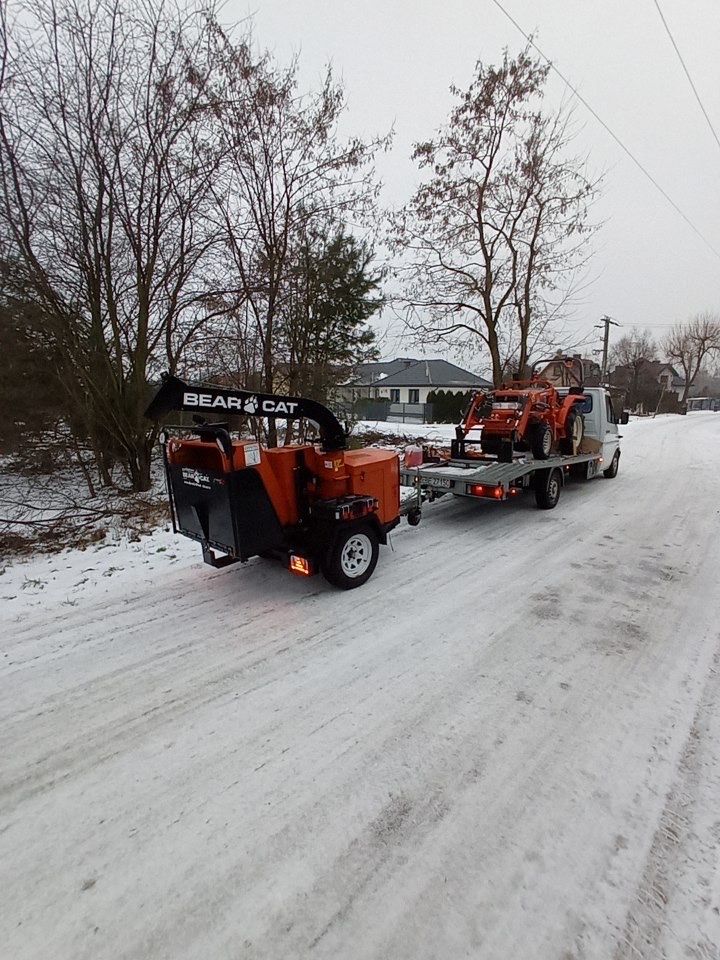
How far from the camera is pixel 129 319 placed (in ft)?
27.9

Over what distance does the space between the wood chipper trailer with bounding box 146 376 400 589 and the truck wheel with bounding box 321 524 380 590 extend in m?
0.01

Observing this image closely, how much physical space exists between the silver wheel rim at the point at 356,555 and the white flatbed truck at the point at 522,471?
72.6 inches

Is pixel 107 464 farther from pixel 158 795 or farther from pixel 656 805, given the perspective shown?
pixel 656 805

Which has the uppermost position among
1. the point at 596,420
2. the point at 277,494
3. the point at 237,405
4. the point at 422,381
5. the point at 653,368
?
the point at 653,368

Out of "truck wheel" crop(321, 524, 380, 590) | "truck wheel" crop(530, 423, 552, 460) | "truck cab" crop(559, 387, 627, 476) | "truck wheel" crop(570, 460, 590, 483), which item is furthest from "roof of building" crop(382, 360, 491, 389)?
"truck wheel" crop(321, 524, 380, 590)

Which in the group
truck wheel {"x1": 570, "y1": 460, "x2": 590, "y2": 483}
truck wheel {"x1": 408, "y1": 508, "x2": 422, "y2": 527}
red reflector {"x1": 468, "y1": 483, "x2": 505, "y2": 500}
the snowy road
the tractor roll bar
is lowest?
the snowy road

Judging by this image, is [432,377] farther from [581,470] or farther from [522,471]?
[522,471]

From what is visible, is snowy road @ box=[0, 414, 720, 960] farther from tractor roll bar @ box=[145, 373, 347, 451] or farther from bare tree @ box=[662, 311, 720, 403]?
bare tree @ box=[662, 311, 720, 403]

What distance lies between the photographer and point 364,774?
8.27 feet

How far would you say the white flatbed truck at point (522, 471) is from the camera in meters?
6.71

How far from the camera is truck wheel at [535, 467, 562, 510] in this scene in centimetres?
768

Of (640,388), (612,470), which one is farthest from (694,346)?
(612,470)

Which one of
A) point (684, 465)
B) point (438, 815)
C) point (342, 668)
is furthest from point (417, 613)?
point (684, 465)

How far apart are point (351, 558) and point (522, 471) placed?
3479 millimetres
